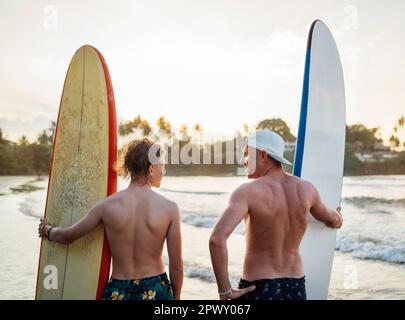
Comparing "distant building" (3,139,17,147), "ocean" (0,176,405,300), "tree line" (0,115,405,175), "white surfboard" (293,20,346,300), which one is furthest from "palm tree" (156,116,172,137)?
"white surfboard" (293,20,346,300)

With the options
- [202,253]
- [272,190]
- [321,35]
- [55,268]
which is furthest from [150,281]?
[202,253]

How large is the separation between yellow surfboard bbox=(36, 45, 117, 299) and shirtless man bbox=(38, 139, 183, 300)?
1.49 ft

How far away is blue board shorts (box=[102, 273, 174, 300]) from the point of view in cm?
216

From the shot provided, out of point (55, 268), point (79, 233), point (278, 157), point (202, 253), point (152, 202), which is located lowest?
point (202, 253)

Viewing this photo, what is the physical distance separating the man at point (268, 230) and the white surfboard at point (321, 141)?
0.82 metres

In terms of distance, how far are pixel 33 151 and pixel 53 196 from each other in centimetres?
2001

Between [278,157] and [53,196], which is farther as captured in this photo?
[53,196]

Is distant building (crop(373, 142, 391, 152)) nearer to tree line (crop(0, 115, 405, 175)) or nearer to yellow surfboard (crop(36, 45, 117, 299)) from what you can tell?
tree line (crop(0, 115, 405, 175))

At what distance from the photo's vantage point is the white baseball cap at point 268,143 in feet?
7.23

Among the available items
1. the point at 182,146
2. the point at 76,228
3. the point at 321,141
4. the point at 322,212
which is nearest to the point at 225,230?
the point at 322,212

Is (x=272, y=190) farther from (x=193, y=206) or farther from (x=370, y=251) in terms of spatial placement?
(x=193, y=206)

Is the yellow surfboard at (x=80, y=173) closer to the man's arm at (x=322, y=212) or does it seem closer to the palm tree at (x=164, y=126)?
the man's arm at (x=322, y=212)

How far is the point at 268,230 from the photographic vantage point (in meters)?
2.11

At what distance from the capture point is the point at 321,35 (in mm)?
3203
